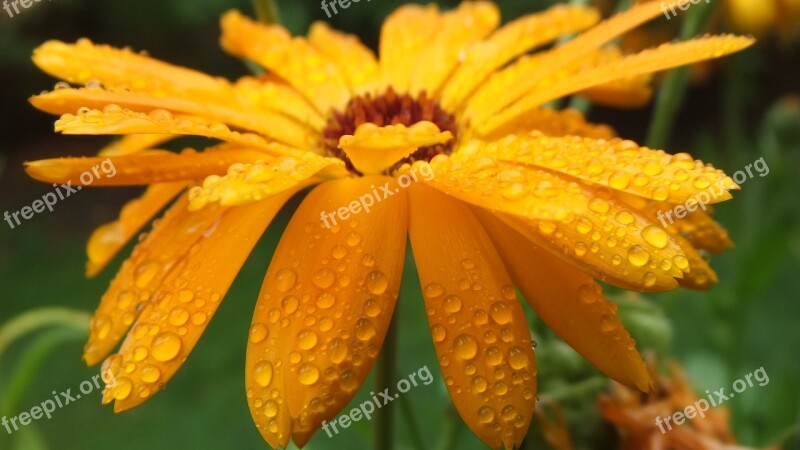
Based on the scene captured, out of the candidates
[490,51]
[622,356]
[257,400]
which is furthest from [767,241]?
[257,400]

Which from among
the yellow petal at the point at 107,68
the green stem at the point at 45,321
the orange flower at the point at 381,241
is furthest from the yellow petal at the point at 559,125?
the green stem at the point at 45,321

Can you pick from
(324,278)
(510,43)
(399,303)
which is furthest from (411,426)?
(510,43)

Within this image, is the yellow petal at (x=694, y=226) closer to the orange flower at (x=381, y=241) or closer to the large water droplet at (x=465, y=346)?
the orange flower at (x=381, y=241)

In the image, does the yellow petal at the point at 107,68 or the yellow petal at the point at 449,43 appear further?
the yellow petal at the point at 449,43

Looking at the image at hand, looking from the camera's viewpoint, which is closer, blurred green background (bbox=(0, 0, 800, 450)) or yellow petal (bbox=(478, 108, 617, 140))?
yellow petal (bbox=(478, 108, 617, 140))

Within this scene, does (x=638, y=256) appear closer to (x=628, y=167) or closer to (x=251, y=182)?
(x=628, y=167)

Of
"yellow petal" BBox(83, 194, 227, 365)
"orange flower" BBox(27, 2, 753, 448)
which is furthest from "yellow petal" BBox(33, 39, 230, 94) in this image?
"yellow petal" BBox(83, 194, 227, 365)

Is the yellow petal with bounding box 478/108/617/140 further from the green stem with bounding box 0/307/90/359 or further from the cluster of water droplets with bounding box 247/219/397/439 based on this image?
the green stem with bounding box 0/307/90/359
